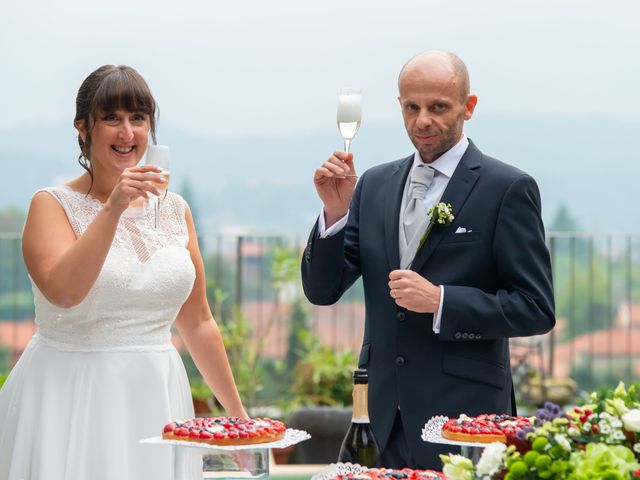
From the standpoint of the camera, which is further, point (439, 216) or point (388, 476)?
point (439, 216)


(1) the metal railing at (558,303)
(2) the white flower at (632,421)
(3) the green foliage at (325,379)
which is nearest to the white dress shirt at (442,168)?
(2) the white flower at (632,421)

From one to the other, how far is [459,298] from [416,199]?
41cm

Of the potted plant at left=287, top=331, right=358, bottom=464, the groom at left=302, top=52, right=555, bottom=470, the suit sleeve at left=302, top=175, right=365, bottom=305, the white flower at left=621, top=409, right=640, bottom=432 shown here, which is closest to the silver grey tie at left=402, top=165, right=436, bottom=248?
the groom at left=302, top=52, right=555, bottom=470

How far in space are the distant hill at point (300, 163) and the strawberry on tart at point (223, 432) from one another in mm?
12205

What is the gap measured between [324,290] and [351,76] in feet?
37.1

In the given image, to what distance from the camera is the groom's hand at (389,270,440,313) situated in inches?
117

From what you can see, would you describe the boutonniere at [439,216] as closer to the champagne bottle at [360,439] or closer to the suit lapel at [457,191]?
the suit lapel at [457,191]

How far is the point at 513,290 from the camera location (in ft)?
10.3

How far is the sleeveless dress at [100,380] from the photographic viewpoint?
3244mm

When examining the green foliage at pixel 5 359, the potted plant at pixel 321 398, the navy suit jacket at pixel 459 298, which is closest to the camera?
the navy suit jacket at pixel 459 298

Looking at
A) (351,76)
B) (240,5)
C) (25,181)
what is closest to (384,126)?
(351,76)

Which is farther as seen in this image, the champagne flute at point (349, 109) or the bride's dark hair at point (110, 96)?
the bride's dark hair at point (110, 96)

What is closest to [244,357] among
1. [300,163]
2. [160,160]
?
[160,160]

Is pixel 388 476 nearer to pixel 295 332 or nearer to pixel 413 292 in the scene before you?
pixel 413 292
